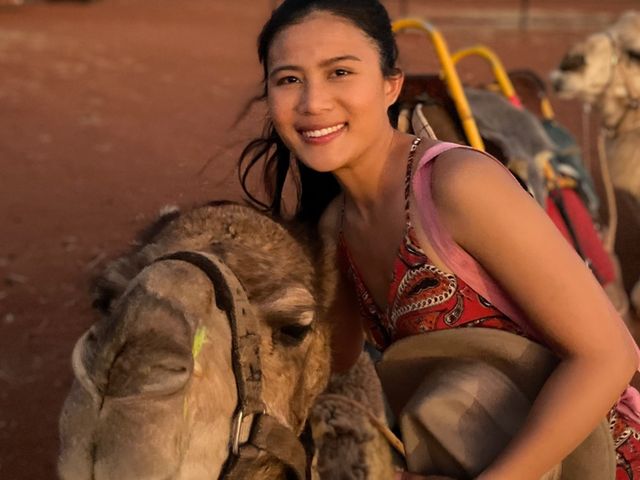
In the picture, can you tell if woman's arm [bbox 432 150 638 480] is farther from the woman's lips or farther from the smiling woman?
the woman's lips

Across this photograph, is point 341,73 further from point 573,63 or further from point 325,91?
point 573,63

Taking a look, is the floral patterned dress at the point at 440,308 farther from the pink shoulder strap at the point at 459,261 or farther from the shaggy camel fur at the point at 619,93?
the shaggy camel fur at the point at 619,93

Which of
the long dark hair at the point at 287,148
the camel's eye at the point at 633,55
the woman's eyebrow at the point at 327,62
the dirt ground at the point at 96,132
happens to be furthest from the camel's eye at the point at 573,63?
the woman's eyebrow at the point at 327,62

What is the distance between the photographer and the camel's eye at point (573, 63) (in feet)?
19.6

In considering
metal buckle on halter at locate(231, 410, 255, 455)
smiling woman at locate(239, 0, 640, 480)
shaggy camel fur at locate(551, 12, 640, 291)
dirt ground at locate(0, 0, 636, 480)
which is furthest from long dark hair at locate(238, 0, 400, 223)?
shaggy camel fur at locate(551, 12, 640, 291)

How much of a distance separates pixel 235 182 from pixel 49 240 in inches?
160

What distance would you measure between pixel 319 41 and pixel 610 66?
442 centimetres

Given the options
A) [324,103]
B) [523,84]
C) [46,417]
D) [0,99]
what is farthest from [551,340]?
[0,99]

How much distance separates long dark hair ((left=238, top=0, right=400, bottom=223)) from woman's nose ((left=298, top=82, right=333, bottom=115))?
0.17 meters

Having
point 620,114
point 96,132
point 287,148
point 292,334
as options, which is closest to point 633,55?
point 620,114

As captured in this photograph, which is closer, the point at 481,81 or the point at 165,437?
the point at 165,437

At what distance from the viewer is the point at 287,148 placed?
90.8 inches

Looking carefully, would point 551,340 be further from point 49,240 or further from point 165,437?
point 49,240

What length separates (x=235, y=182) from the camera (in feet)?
7.92
